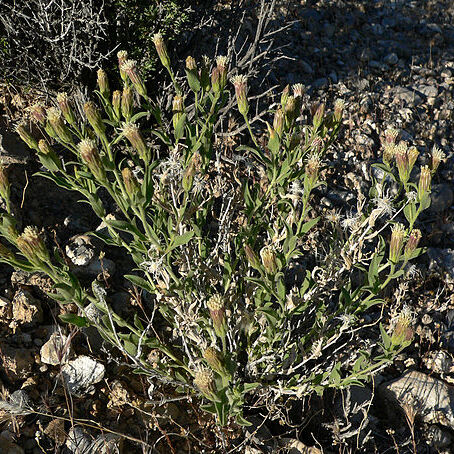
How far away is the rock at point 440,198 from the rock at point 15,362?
2828 mm

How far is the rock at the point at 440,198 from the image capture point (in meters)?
3.68

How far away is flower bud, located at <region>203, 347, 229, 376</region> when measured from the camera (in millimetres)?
1526

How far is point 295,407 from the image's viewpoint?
2.52 metres

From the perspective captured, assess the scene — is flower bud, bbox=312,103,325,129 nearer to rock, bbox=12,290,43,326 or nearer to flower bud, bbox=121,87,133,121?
flower bud, bbox=121,87,133,121

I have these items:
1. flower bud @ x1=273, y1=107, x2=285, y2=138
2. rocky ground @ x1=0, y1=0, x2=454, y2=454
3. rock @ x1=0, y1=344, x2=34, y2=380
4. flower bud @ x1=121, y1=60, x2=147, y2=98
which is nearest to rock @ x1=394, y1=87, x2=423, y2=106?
rocky ground @ x1=0, y1=0, x2=454, y2=454

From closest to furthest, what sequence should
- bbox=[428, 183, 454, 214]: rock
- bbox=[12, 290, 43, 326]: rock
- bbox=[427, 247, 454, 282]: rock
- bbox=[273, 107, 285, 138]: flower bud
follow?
1. bbox=[273, 107, 285, 138]: flower bud
2. bbox=[12, 290, 43, 326]: rock
3. bbox=[427, 247, 454, 282]: rock
4. bbox=[428, 183, 454, 214]: rock

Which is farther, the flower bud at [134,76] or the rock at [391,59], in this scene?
the rock at [391,59]

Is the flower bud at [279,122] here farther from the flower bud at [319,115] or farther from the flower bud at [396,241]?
the flower bud at [396,241]

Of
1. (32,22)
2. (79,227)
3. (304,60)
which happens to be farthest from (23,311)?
(304,60)

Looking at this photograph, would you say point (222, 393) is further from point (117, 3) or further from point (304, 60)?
point (304, 60)

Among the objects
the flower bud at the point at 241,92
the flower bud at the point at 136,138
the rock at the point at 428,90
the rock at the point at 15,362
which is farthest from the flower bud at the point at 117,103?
the rock at the point at 428,90

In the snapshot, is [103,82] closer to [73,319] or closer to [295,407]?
[73,319]

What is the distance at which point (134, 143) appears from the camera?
1.70 m

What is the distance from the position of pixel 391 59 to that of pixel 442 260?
104 inches
